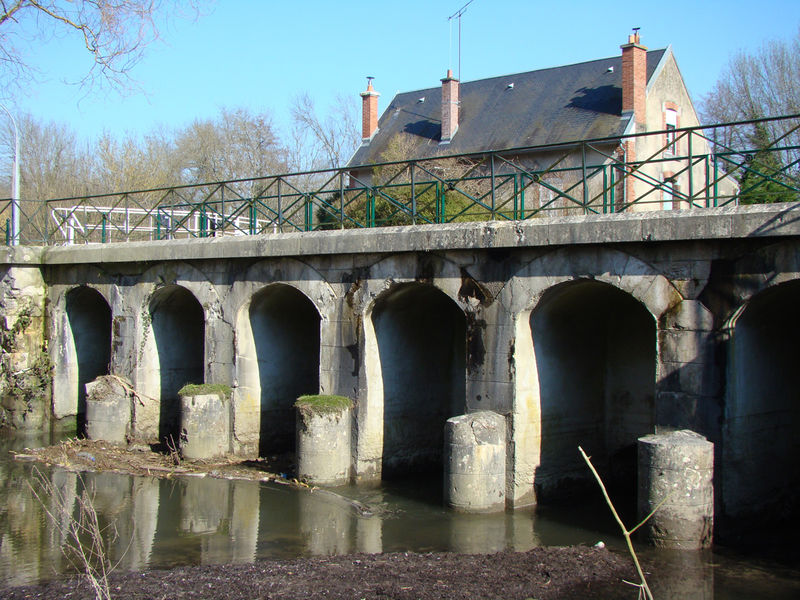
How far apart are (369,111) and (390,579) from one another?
2623cm

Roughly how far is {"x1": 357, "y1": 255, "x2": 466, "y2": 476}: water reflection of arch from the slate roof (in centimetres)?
1227

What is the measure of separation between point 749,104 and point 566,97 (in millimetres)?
6815

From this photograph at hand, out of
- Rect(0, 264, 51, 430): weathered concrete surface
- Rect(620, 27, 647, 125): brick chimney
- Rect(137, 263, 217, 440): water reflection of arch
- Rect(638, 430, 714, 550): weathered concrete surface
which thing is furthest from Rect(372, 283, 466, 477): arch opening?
Rect(620, 27, 647, 125): brick chimney

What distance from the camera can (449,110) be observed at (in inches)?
1170

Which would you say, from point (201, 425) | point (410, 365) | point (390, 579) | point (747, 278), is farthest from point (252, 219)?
point (747, 278)

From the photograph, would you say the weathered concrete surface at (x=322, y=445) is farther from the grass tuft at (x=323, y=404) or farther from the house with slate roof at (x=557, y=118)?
the house with slate roof at (x=557, y=118)

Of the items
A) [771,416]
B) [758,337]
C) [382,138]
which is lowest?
[771,416]

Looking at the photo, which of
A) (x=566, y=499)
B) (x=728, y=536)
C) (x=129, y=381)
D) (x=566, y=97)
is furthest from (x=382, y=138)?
(x=728, y=536)

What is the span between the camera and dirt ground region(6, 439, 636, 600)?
7.51m

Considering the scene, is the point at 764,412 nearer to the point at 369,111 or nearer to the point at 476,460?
the point at 476,460

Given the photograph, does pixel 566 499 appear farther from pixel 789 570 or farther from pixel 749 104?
pixel 749 104

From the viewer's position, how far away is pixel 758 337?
9883 mm

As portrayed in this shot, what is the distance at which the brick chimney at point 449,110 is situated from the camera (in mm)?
29672

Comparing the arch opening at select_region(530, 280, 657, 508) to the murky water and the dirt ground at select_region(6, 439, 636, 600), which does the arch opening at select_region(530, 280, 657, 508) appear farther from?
the dirt ground at select_region(6, 439, 636, 600)
